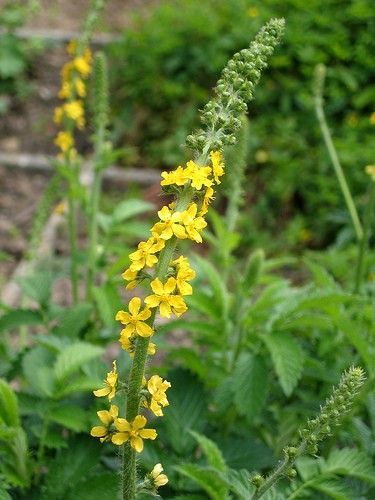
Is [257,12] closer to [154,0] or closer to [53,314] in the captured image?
[154,0]

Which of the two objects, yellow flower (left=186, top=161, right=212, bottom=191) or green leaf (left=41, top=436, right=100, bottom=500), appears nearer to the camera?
yellow flower (left=186, top=161, right=212, bottom=191)

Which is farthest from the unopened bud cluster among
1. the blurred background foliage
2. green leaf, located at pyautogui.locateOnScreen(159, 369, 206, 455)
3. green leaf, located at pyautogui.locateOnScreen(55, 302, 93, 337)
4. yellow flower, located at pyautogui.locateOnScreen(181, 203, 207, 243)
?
the blurred background foliage

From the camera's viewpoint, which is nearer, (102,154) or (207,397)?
(207,397)

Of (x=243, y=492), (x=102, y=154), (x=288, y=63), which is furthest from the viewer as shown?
(x=288, y=63)

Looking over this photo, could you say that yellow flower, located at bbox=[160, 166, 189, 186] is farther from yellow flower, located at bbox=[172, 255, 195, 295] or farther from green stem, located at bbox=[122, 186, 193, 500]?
yellow flower, located at bbox=[172, 255, 195, 295]

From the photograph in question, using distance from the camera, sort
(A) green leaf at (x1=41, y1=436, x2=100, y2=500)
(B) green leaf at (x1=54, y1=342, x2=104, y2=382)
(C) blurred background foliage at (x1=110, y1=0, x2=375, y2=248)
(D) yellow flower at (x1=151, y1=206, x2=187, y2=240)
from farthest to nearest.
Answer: (C) blurred background foliage at (x1=110, y1=0, x2=375, y2=248)
(B) green leaf at (x1=54, y1=342, x2=104, y2=382)
(A) green leaf at (x1=41, y1=436, x2=100, y2=500)
(D) yellow flower at (x1=151, y1=206, x2=187, y2=240)

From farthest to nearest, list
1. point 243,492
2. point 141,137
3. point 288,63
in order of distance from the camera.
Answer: point 141,137 < point 288,63 < point 243,492

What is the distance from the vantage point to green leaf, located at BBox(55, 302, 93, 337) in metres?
2.31

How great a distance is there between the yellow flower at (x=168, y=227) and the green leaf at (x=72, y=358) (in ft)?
2.58

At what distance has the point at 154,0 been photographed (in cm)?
754

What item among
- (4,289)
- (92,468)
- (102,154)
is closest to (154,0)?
(4,289)

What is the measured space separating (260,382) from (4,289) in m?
2.33

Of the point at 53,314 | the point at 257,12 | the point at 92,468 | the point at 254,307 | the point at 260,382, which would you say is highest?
the point at 257,12

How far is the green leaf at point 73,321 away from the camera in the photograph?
2307mm
